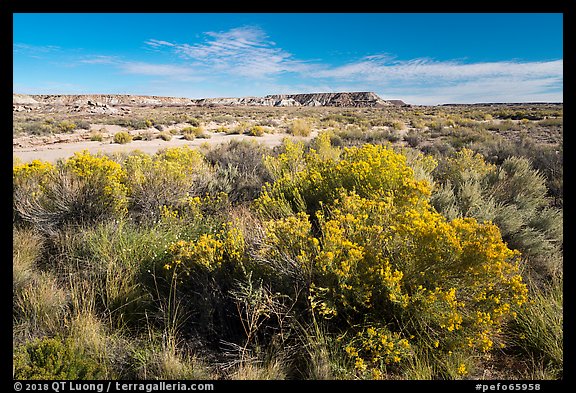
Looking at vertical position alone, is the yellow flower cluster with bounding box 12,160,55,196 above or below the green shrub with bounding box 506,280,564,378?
above

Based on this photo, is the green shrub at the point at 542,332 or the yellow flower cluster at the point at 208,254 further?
the yellow flower cluster at the point at 208,254

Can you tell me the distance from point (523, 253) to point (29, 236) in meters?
6.30

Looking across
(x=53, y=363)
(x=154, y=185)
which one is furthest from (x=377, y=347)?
(x=154, y=185)

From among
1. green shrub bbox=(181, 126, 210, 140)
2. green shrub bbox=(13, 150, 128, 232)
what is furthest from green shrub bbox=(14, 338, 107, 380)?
green shrub bbox=(181, 126, 210, 140)

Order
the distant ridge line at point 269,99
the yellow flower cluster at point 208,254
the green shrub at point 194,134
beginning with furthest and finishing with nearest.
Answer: the distant ridge line at point 269,99 → the green shrub at point 194,134 → the yellow flower cluster at point 208,254

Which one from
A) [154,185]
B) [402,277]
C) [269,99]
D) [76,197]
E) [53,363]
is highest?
[269,99]

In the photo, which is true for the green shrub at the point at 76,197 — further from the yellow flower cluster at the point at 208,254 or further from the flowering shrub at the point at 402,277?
the flowering shrub at the point at 402,277

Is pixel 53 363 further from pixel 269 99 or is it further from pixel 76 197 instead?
pixel 269 99

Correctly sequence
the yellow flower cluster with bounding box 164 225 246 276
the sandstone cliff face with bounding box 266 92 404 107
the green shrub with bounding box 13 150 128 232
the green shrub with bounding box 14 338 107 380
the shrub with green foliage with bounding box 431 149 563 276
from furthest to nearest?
the sandstone cliff face with bounding box 266 92 404 107 < the green shrub with bounding box 13 150 128 232 < the shrub with green foliage with bounding box 431 149 563 276 < the yellow flower cluster with bounding box 164 225 246 276 < the green shrub with bounding box 14 338 107 380

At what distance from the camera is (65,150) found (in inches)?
579

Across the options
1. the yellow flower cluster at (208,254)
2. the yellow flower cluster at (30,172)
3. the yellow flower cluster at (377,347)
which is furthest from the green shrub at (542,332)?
the yellow flower cluster at (30,172)

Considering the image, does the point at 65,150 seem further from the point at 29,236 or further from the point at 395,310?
the point at 395,310

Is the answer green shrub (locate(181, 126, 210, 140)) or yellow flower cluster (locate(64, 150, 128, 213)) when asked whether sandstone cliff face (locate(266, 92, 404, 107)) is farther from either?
yellow flower cluster (locate(64, 150, 128, 213))
